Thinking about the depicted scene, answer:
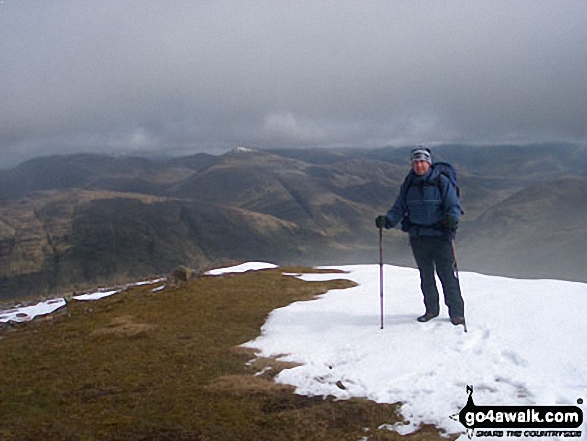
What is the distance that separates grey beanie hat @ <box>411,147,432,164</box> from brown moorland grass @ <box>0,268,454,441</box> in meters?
5.54

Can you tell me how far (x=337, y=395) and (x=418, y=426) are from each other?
1.68 m

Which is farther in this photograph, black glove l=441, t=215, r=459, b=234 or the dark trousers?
the dark trousers

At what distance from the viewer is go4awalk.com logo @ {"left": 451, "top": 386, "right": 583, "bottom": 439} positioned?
6.43 meters

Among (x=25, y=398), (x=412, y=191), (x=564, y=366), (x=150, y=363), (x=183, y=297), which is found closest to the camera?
(x=564, y=366)

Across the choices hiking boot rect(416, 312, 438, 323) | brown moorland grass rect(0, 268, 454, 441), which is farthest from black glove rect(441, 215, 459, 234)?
brown moorland grass rect(0, 268, 454, 441)

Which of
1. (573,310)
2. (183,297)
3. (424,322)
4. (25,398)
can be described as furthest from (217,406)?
(183,297)

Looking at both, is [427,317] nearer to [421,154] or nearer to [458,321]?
[458,321]

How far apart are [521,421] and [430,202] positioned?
5.53 meters

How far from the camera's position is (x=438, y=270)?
11.6 metres

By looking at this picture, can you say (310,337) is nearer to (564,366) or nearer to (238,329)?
(238,329)

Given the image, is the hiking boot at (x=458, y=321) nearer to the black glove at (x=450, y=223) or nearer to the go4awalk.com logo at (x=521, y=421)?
the black glove at (x=450, y=223)

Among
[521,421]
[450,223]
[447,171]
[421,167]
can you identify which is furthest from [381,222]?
[521,421]

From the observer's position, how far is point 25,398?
9.12 m

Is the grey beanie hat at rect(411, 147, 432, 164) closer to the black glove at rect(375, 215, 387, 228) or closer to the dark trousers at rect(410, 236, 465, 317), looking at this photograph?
the black glove at rect(375, 215, 387, 228)
